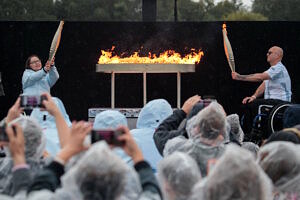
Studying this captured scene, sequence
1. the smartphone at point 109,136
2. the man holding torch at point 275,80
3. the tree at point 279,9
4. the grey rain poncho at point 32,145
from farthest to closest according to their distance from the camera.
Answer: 1. the tree at point 279,9
2. the man holding torch at point 275,80
3. the grey rain poncho at point 32,145
4. the smartphone at point 109,136

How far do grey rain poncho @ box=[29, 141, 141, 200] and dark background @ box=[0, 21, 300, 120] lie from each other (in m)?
8.20

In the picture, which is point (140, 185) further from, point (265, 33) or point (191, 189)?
point (265, 33)

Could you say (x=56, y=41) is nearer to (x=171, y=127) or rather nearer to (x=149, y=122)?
(x=149, y=122)

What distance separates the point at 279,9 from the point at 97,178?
1209 inches

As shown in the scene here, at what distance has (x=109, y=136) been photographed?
2.96 m

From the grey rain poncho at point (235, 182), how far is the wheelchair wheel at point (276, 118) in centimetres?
507

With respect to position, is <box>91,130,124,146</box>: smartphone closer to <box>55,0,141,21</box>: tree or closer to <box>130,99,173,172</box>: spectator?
<box>130,99,173,172</box>: spectator

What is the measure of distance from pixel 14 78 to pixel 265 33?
3989 millimetres

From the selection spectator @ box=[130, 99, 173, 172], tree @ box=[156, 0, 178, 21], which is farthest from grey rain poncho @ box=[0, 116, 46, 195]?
tree @ box=[156, 0, 178, 21]

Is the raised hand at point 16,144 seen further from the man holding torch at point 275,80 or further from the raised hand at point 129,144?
the man holding torch at point 275,80

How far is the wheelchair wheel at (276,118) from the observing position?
25.4 feet

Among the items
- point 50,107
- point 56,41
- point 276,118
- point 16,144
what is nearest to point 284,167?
point 16,144

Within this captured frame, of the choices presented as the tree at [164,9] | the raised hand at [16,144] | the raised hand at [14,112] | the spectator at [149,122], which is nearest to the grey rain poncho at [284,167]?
the raised hand at [16,144]

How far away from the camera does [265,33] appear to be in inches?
428
